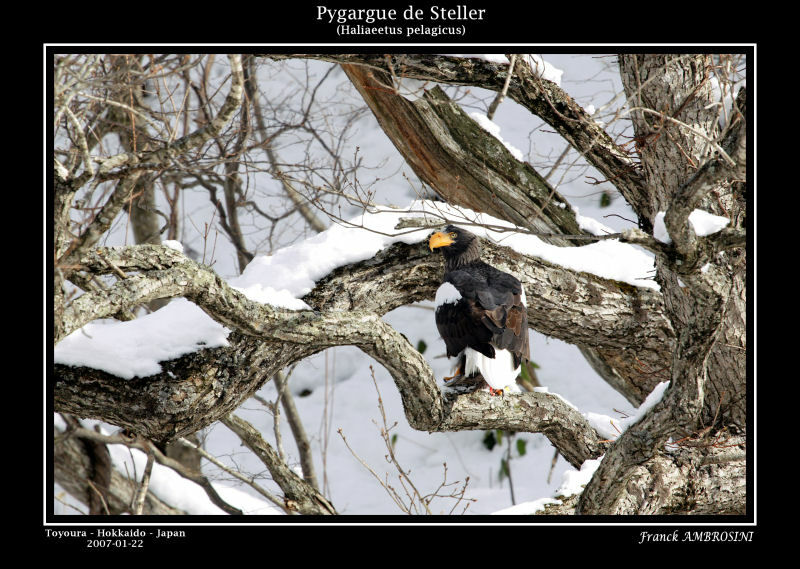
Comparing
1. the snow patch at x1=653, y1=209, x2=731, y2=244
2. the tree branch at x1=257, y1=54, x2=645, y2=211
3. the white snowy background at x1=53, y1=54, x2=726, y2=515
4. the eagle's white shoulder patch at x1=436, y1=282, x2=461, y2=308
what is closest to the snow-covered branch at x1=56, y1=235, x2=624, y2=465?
the white snowy background at x1=53, y1=54, x2=726, y2=515

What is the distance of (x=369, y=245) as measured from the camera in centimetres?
356

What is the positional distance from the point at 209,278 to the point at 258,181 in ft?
22.8

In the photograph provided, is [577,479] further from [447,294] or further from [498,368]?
[447,294]

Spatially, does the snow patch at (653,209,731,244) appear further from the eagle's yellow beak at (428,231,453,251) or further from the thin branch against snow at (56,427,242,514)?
the thin branch against snow at (56,427,242,514)

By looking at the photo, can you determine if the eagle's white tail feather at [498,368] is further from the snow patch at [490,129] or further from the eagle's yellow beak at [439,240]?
the snow patch at [490,129]

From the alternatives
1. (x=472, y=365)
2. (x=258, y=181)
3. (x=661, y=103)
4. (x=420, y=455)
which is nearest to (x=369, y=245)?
(x=472, y=365)

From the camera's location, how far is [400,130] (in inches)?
189

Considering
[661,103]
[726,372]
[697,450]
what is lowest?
[697,450]

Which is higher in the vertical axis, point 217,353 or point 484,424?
point 217,353

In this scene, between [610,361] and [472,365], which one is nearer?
[472,365]

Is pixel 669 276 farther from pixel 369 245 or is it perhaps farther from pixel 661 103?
pixel 369 245

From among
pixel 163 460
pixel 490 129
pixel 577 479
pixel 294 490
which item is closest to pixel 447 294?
pixel 577 479

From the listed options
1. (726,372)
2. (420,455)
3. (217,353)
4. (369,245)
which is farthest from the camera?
(420,455)
